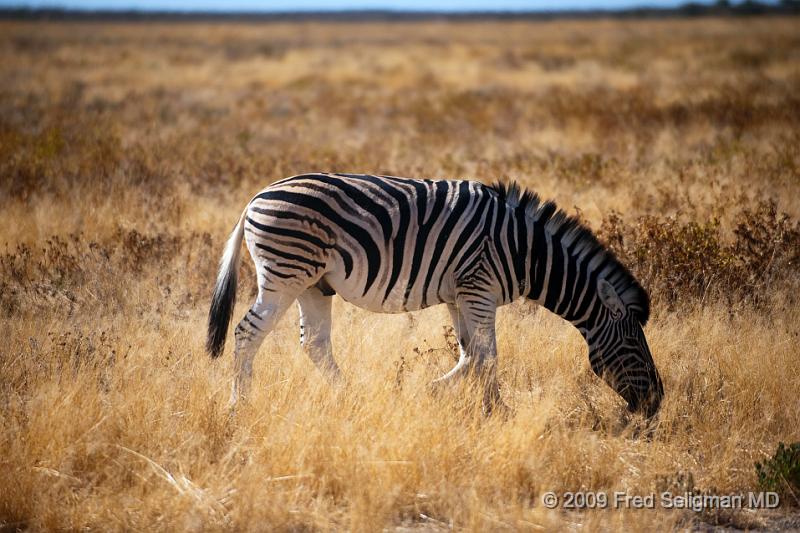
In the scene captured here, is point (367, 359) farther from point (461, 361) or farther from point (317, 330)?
point (461, 361)

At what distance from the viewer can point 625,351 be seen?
17.2 feet

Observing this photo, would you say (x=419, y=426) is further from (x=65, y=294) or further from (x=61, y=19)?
(x=61, y=19)

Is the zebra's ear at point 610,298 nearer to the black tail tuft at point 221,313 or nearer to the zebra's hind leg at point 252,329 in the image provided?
the zebra's hind leg at point 252,329

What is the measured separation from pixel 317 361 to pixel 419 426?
1.20 m

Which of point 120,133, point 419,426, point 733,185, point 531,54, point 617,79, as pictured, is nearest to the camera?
point 419,426

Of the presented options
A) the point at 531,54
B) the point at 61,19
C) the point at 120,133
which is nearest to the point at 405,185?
the point at 120,133

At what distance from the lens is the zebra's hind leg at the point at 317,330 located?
5582 mm

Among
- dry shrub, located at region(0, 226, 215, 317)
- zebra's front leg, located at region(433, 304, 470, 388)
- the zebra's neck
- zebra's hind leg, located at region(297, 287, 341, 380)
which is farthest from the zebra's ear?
dry shrub, located at region(0, 226, 215, 317)

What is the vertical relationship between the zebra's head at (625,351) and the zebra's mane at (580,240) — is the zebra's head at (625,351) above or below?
below

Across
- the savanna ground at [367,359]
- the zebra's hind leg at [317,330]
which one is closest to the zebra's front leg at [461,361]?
the savanna ground at [367,359]

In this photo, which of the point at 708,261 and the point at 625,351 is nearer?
the point at 625,351

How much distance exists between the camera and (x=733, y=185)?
10.3 metres

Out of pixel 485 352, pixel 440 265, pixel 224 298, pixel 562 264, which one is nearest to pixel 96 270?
pixel 224 298

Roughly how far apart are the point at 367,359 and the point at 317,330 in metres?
0.49
